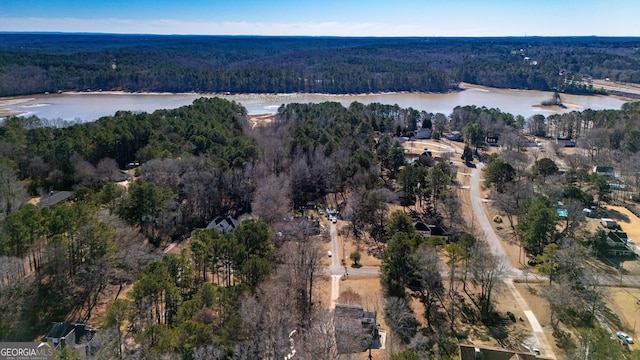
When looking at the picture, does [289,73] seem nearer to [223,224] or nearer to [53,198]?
[53,198]

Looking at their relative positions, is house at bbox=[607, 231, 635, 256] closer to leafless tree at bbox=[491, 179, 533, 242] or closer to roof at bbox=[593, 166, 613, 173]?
leafless tree at bbox=[491, 179, 533, 242]

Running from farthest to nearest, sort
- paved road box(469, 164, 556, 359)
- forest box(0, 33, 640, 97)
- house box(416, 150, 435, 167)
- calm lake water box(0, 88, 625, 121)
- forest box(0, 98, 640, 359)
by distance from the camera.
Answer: forest box(0, 33, 640, 97)
calm lake water box(0, 88, 625, 121)
house box(416, 150, 435, 167)
paved road box(469, 164, 556, 359)
forest box(0, 98, 640, 359)

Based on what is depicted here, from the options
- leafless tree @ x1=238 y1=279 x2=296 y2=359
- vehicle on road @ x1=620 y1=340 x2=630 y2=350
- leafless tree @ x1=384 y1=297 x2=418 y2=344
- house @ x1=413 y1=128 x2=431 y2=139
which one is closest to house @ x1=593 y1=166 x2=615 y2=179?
house @ x1=413 y1=128 x2=431 y2=139

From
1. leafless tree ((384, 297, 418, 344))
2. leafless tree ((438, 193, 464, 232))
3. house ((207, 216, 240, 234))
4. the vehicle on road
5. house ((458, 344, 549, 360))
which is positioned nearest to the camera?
house ((458, 344, 549, 360))

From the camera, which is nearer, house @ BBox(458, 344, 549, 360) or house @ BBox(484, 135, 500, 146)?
house @ BBox(458, 344, 549, 360)

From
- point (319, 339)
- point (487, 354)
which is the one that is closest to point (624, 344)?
point (487, 354)

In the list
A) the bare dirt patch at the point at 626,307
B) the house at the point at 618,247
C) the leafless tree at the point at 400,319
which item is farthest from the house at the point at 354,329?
the house at the point at 618,247

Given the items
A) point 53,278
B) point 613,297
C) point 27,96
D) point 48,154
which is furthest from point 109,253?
point 27,96
